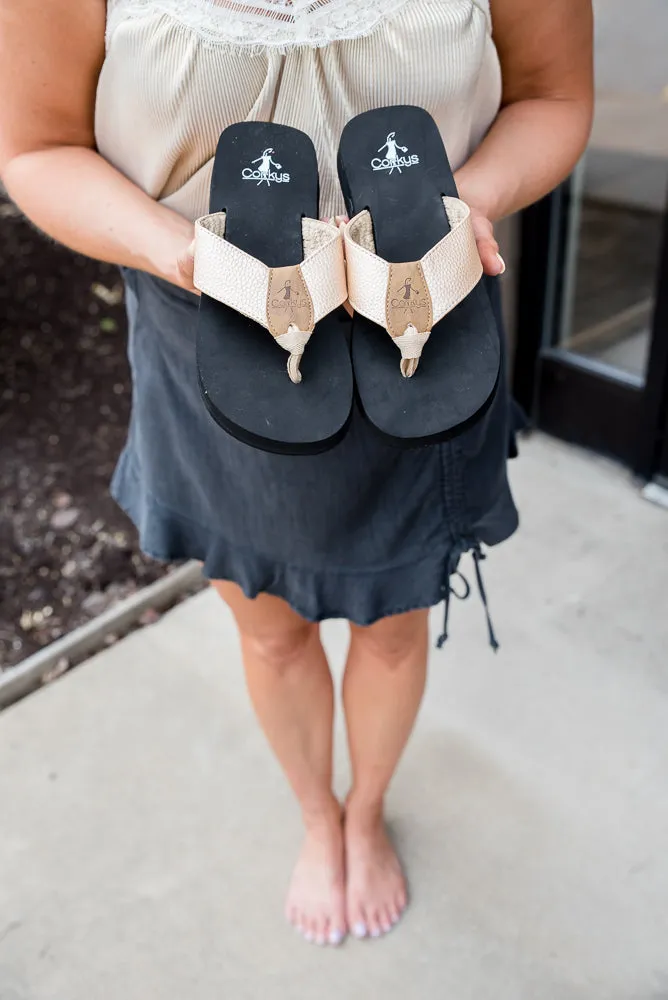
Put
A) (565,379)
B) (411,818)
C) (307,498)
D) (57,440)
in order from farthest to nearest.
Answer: (57,440) < (565,379) < (411,818) < (307,498)

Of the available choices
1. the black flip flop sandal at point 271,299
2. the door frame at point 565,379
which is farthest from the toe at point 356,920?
the door frame at point 565,379

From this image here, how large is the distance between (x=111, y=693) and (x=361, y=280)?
109cm

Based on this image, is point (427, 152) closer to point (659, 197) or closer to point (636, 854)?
point (636, 854)

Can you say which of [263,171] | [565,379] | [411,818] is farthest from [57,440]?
[263,171]

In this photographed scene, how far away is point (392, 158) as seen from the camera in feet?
2.54

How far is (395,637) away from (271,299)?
463 millimetres

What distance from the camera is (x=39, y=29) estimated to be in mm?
730

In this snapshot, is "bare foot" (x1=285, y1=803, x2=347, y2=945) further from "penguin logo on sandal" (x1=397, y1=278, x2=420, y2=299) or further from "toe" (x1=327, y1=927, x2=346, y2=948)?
"penguin logo on sandal" (x1=397, y1=278, x2=420, y2=299)

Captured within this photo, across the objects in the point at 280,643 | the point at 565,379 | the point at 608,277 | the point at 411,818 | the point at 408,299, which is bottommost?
the point at 411,818

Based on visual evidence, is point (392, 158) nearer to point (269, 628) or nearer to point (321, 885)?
point (269, 628)

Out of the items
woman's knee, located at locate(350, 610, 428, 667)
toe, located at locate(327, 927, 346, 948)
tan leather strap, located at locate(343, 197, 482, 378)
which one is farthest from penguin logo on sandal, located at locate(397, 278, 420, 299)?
toe, located at locate(327, 927, 346, 948)

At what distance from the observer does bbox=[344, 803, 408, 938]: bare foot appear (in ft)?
3.88

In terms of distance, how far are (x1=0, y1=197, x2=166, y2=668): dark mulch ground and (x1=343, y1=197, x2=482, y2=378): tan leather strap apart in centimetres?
124

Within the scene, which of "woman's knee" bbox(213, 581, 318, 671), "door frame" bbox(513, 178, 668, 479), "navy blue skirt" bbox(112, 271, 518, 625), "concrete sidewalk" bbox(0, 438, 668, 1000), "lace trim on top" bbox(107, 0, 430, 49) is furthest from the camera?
"door frame" bbox(513, 178, 668, 479)
